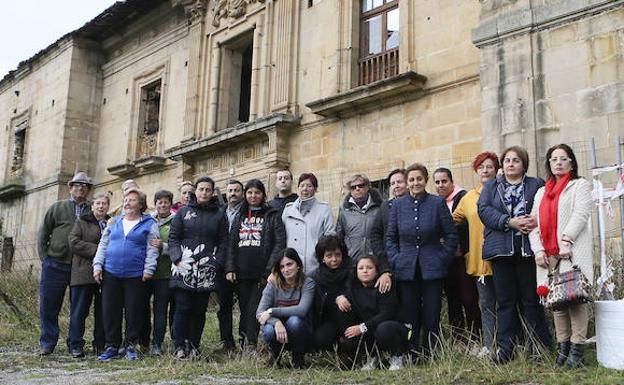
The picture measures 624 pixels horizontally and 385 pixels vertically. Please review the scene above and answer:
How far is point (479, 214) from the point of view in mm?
4855

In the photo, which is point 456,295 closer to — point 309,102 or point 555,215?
point 555,215

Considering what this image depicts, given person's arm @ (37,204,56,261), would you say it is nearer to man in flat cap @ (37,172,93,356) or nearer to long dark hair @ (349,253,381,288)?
man in flat cap @ (37,172,93,356)

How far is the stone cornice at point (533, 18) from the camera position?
7.41 metres

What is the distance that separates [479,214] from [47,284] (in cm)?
438

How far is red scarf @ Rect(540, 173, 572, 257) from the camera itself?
4449 mm

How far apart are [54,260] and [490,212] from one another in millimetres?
4411

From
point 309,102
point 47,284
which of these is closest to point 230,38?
point 309,102

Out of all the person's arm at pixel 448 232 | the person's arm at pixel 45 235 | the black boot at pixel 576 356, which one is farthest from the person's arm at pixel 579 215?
the person's arm at pixel 45 235

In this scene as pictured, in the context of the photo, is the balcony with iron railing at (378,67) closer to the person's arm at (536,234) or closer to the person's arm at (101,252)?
the person's arm at (101,252)

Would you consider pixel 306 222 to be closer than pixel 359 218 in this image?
No

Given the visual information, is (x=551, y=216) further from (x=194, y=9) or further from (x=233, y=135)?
(x=194, y=9)

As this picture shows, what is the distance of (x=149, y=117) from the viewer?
16797 millimetres

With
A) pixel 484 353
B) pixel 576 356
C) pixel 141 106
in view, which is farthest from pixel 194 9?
pixel 576 356

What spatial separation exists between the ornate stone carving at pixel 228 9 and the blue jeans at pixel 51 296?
318 inches
